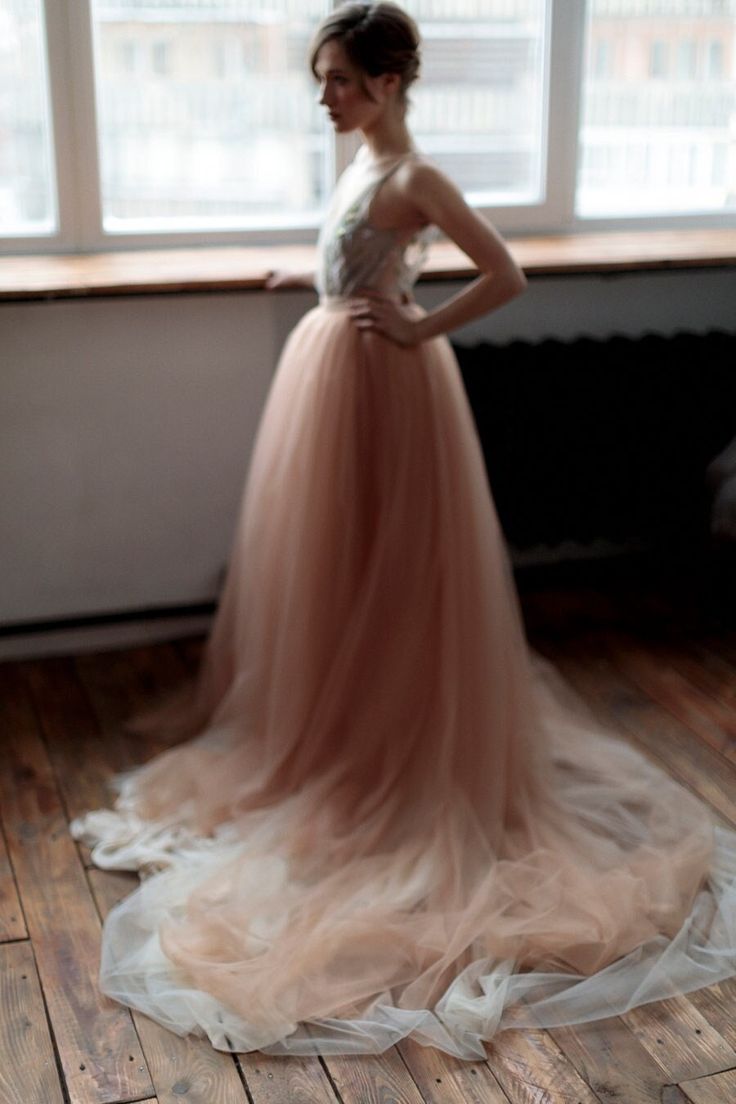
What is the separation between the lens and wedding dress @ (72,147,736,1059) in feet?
6.64

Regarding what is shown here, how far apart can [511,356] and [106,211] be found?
102cm

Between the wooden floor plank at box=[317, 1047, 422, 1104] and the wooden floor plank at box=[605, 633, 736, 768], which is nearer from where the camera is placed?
the wooden floor plank at box=[317, 1047, 422, 1104]

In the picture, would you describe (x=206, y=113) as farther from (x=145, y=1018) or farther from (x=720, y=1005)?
(x=720, y=1005)

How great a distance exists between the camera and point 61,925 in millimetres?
2154

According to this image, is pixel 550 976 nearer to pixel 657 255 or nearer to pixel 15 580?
pixel 15 580

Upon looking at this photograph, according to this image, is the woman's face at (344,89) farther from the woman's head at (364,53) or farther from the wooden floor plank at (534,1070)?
the wooden floor plank at (534,1070)

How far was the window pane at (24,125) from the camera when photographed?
291cm

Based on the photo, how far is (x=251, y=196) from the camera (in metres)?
3.20

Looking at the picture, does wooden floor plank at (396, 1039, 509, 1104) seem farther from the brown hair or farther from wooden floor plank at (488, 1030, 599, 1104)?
the brown hair

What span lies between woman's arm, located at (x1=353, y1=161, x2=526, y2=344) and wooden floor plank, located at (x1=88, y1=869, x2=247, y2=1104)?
1.19 metres

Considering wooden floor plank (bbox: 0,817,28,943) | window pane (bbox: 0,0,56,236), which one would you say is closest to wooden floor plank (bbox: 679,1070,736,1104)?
wooden floor plank (bbox: 0,817,28,943)

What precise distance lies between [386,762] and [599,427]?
4.37ft

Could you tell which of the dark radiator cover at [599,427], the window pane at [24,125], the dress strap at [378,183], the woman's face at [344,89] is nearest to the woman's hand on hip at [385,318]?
the dress strap at [378,183]

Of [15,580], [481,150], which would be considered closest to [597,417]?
[481,150]
